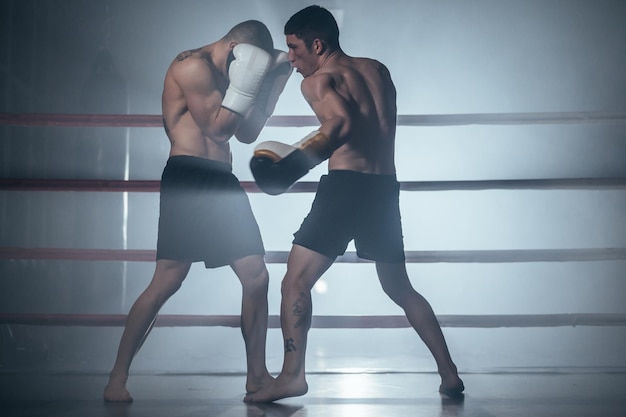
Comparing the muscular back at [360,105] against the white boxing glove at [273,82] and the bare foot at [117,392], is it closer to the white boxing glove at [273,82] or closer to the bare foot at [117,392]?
the white boxing glove at [273,82]

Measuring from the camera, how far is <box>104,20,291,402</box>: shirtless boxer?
1.90 metres

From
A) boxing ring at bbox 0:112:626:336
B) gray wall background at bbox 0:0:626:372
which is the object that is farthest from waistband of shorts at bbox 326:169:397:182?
gray wall background at bbox 0:0:626:372

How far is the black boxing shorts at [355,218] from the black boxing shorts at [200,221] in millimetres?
174

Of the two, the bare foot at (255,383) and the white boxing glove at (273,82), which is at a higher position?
the white boxing glove at (273,82)

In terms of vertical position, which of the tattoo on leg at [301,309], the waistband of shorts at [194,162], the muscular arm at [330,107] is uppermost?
the muscular arm at [330,107]

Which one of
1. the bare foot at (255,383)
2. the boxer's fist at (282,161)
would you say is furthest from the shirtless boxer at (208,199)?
the boxer's fist at (282,161)

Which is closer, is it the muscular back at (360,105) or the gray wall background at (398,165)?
the muscular back at (360,105)

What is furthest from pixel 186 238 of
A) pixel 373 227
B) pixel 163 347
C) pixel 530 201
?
pixel 530 201

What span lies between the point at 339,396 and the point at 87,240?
7.56ft

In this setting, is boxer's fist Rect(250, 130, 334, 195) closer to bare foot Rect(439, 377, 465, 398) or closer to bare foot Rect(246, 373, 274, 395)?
bare foot Rect(246, 373, 274, 395)

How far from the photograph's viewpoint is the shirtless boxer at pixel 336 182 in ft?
5.83

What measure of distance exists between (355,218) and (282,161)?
0.29 m

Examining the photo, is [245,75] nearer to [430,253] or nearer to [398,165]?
[430,253]

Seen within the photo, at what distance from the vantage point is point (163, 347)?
11.5 ft
